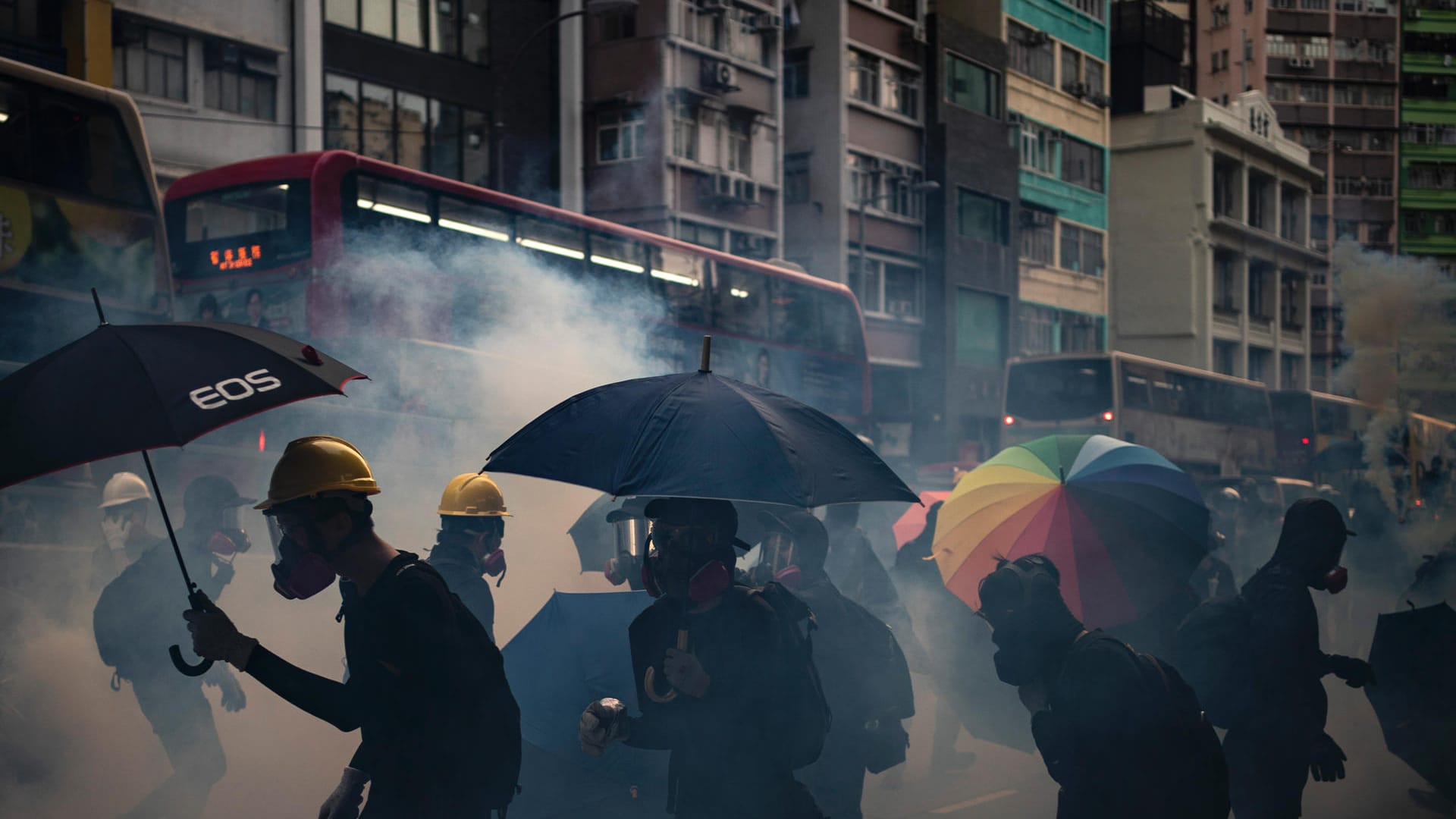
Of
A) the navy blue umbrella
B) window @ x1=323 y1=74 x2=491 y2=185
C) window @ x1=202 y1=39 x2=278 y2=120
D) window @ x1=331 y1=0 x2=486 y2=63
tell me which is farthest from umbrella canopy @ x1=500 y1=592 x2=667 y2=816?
window @ x1=331 y1=0 x2=486 y2=63

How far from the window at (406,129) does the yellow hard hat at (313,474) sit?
70.2 feet

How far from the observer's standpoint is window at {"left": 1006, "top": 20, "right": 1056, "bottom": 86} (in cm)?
4344

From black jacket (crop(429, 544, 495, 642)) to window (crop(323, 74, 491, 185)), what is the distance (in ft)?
63.7

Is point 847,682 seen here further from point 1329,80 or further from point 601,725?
point 1329,80

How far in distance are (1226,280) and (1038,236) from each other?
556 inches

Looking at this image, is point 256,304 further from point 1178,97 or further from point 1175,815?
point 1178,97

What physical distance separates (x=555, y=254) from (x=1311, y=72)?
66812 millimetres

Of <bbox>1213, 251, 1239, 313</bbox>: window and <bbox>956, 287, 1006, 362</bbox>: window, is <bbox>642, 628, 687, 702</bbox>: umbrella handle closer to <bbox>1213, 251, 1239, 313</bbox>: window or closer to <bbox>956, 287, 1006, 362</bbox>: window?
<bbox>956, 287, 1006, 362</bbox>: window

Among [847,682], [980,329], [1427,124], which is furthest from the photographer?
[1427,124]

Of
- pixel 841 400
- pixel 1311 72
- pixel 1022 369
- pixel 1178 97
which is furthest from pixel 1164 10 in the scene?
pixel 841 400

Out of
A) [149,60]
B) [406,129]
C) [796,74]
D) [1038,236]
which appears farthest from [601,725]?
[1038,236]

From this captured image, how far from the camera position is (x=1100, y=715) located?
3514 mm

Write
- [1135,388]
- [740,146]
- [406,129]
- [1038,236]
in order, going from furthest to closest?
[1038,236] → [740,146] → [1135,388] → [406,129]

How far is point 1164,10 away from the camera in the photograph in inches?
2131
